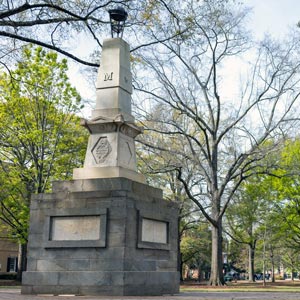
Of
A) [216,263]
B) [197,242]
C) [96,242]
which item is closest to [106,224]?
[96,242]

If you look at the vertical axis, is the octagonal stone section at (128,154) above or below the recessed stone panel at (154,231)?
above

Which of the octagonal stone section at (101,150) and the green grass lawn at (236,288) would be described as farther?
the green grass lawn at (236,288)

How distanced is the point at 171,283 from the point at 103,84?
5.73 metres

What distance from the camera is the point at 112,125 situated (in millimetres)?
13094

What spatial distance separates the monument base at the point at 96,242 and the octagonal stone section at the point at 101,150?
812 millimetres

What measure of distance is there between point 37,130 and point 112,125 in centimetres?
1486

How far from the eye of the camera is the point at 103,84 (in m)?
13.7

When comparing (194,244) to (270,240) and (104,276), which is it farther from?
(104,276)

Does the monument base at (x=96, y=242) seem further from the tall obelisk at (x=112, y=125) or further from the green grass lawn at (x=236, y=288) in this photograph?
the green grass lawn at (x=236, y=288)

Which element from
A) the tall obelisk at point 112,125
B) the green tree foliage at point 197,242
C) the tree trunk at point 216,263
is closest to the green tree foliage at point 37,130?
the tree trunk at point 216,263

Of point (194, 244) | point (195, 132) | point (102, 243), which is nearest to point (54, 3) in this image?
point (102, 243)

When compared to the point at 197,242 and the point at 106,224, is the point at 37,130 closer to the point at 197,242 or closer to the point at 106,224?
the point at 106,224

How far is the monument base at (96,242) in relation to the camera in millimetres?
11531

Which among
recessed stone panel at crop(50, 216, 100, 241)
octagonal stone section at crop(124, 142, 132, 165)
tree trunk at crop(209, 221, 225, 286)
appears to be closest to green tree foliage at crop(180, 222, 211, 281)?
tree trunk at crop(209, 221, 225, 286)
